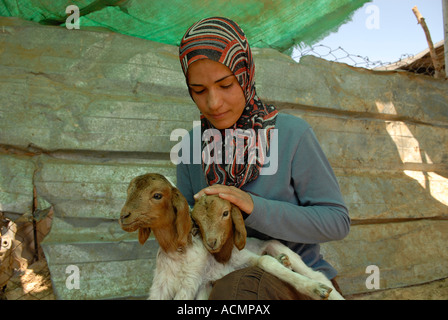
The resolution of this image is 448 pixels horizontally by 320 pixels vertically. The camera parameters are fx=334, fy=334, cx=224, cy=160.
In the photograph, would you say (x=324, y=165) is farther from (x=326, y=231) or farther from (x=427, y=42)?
(x=427, y=42)

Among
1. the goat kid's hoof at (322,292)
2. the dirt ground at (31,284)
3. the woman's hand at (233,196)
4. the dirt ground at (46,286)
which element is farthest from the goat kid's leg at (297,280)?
the dirt ground at (31,284)

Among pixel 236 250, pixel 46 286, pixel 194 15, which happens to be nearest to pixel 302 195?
pixel 236 250

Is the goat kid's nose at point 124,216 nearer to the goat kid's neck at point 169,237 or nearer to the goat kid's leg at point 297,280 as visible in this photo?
the goat kid's neck at point 169,237

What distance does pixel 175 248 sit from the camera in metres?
1.54

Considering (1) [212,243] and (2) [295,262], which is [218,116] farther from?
(2) [295,262]

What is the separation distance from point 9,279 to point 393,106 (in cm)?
458

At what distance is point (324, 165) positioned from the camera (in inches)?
72.2

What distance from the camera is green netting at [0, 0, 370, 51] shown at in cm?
279

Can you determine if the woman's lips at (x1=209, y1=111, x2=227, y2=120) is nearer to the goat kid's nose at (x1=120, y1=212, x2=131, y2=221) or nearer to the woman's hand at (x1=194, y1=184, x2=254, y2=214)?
the woman's hand at (x1=194, y1=184, x2=254, y2=214)

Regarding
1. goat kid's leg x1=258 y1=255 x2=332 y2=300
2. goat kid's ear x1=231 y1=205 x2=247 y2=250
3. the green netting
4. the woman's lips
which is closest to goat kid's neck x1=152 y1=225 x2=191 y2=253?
goat kid's ear x1=231 y1=205 x2=247 y2=250

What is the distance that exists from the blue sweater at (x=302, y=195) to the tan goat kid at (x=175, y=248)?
23cm

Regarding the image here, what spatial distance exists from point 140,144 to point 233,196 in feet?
5.81

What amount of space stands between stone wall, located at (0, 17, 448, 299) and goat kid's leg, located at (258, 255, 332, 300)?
1627mm

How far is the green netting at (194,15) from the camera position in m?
2.79
